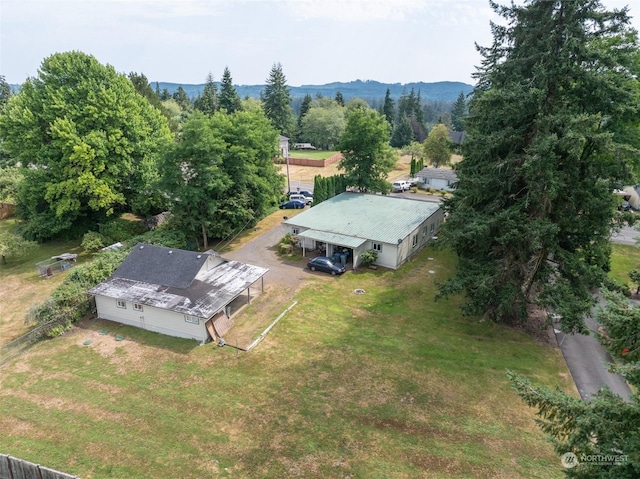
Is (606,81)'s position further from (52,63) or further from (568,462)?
(52,63)


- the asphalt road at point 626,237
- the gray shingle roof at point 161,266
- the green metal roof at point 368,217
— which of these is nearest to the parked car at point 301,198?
the green metal roof at point 368,217

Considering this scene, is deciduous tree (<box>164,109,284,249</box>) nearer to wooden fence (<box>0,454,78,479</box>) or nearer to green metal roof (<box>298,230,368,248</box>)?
green metal roof (<box>298,230,368,248</box>)

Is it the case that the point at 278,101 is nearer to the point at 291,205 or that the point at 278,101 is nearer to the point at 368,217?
the point at 291,205

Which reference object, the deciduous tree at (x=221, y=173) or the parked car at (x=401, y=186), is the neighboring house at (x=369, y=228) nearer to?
the deciduous tree at (x=221, y=173)

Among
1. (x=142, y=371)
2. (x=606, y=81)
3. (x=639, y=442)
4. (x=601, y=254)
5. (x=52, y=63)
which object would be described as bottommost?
(x=142, y=371)

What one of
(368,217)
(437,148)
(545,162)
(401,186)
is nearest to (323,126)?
(437,148)

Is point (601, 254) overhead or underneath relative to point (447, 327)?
overhead

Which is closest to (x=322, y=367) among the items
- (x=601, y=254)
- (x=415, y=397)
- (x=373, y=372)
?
(x=373, y=372)
